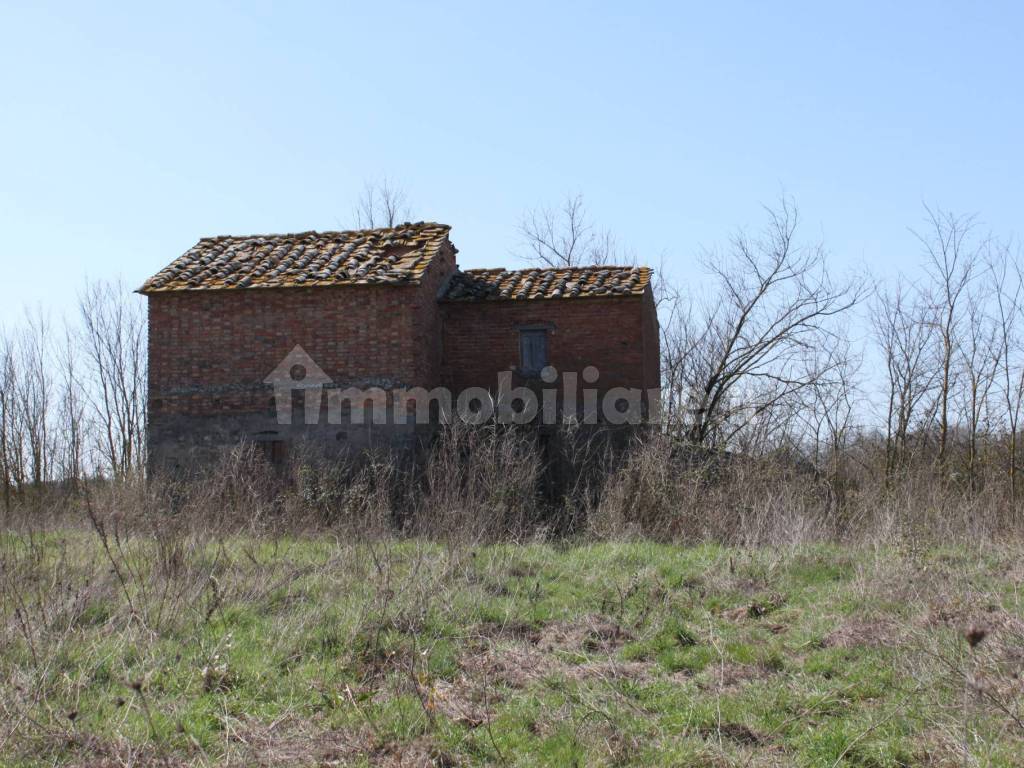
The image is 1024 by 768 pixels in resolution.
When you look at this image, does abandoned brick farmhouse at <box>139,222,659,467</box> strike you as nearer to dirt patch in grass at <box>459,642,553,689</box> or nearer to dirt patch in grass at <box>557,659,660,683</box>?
dirt patch in grass at <box>459,642,553,689</box>

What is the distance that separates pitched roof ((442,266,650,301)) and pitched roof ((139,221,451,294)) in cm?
114

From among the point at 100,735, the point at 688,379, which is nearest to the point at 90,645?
the point at 100,735

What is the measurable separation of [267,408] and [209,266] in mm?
3401

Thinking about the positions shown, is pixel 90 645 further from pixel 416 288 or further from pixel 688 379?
pixel 688 379

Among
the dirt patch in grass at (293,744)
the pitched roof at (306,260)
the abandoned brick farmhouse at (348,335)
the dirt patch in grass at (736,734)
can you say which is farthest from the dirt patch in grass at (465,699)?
the pitched roof at (306,260)

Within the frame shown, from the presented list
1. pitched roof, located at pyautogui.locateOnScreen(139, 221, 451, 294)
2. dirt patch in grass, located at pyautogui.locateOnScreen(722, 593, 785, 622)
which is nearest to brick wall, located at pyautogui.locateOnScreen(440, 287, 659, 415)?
pitched roof, located at pyautogui.locateOnScreen(139, 221, 451, 294)

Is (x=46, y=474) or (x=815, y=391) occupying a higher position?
(x=815, y=391)

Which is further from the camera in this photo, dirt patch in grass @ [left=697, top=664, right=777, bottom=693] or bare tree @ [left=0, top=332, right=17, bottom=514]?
bare tree @ [left=0, top=332, right=17, bottom=514]

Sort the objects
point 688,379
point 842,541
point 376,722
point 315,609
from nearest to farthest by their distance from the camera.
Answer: point 376,722, point 315,609, point 842,541, point 688,379

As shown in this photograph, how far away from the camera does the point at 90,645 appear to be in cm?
643

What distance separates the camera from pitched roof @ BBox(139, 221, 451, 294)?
55.4ft

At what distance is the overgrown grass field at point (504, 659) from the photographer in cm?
523

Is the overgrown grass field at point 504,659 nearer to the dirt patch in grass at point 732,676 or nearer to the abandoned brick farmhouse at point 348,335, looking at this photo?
the dirt patch in grass at point 732,676

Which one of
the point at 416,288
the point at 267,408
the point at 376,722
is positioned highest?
the point at 416,288
